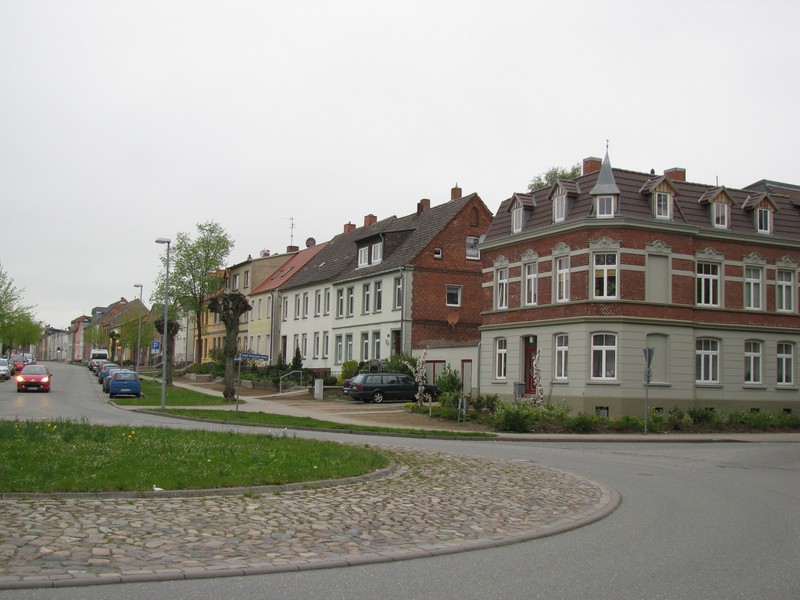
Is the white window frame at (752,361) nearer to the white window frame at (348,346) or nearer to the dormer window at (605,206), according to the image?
the dormer window at (605,206)

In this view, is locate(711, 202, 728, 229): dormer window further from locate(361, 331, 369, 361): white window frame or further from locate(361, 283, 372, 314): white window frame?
locate(361, 331, 369, 361): white window frame

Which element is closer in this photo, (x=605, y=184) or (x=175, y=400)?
(x=605, y=184)

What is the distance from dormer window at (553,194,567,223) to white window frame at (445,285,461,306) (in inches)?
565

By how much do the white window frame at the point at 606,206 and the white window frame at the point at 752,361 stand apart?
9.31 m

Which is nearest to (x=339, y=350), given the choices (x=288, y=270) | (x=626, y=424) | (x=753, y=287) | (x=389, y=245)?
(x=389, y=245)

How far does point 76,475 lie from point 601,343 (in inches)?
1050

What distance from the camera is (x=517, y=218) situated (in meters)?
40.4

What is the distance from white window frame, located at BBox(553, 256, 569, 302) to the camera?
119 feet

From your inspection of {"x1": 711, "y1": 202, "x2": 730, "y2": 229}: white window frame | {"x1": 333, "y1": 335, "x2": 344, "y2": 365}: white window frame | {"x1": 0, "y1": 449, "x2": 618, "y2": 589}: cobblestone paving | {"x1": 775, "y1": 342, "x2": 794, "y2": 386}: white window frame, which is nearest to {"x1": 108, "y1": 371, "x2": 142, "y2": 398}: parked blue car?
{"x1": 333, "y1": 335, "x2": 344, "y2": 365}: white window frame

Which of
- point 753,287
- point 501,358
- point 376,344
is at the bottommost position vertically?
point 501,358

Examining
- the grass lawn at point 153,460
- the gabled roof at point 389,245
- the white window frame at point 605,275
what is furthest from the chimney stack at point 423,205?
the grass lawn at point 153,460

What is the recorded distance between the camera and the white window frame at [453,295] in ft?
168

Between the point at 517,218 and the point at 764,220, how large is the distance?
454 inches

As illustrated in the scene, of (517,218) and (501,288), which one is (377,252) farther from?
(517,218)
